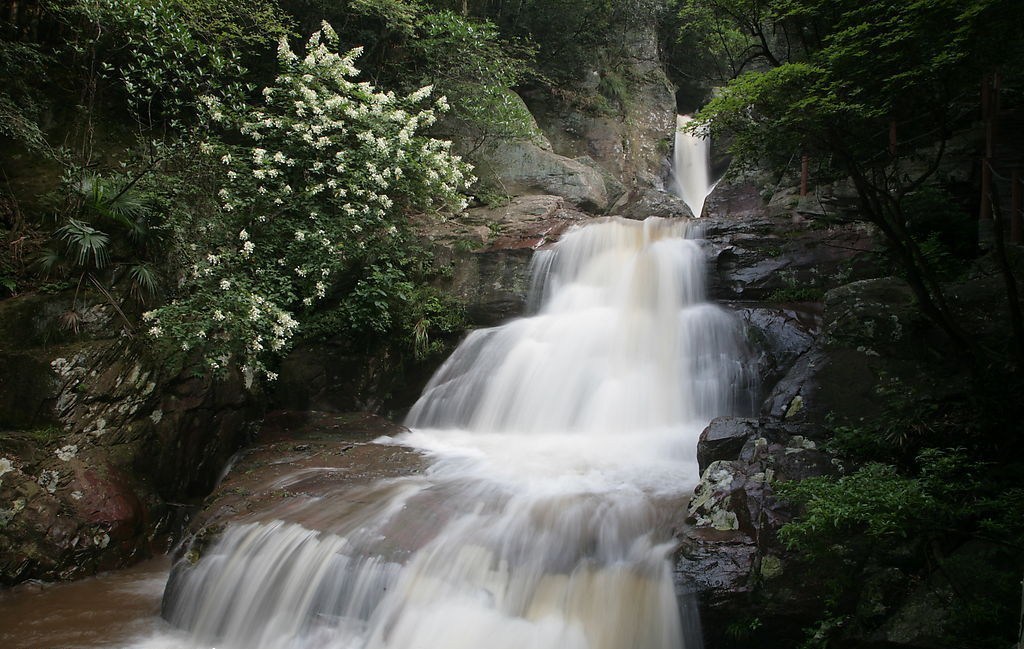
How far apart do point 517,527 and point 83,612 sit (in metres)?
3.82

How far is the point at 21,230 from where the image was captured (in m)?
7.29

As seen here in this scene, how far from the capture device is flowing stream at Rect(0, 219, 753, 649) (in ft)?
14.6

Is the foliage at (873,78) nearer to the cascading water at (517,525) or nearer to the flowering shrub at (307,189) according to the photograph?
the cascading water at (517,525)

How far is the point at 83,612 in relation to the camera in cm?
527

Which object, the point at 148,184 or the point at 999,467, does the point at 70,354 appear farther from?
the point at 999,467

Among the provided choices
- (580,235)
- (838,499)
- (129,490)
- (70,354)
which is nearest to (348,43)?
(580,235)

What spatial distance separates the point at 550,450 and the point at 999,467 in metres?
4.37

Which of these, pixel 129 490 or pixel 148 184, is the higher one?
pixel 148 184

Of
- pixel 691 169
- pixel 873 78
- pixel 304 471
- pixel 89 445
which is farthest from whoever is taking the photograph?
pixel 691 169

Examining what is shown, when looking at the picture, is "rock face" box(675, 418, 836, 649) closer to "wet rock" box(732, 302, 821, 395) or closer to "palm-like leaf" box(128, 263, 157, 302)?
"wet rock" box(732, 302, 821, 395)

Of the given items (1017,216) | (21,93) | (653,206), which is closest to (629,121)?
(653,206)

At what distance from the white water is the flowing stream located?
32.1 feet

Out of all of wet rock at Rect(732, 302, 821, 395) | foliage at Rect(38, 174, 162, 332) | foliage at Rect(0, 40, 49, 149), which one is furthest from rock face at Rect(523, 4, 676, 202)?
foliage at Rect(0, 40, 49, 149)

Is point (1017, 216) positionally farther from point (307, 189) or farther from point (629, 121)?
point (629, 121)
